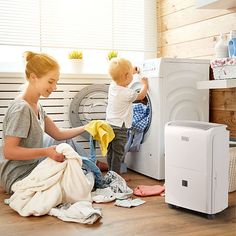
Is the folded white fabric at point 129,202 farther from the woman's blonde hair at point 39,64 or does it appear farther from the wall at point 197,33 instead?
the wall at point 197,33

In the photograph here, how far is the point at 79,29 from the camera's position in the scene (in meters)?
3.64

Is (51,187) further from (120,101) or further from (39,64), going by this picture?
(120,101)

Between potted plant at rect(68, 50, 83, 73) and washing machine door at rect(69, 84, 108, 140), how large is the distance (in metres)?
0.25

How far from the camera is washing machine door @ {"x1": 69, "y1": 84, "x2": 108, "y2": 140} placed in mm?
3373

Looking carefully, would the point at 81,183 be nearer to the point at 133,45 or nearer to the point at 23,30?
the point at 23,30

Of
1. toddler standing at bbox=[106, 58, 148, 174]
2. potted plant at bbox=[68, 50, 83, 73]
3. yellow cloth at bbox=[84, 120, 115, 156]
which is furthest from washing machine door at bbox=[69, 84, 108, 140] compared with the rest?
yellow cloth at bbox=[84, 120, 115, 156]

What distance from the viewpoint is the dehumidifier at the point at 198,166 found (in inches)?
77.1

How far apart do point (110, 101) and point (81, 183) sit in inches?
38.9

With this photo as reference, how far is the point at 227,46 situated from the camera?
271cm

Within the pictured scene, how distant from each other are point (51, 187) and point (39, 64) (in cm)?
77

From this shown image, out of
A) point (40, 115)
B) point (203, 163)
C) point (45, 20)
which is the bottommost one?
point (203, 163)

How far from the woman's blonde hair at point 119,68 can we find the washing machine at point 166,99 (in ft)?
0.53

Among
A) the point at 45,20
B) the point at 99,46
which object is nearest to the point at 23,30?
the point at 45,20

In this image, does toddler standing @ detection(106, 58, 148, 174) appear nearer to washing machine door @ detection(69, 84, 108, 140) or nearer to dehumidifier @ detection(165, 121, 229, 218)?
washing machine door @ detection(69, 84, 108, 140)
